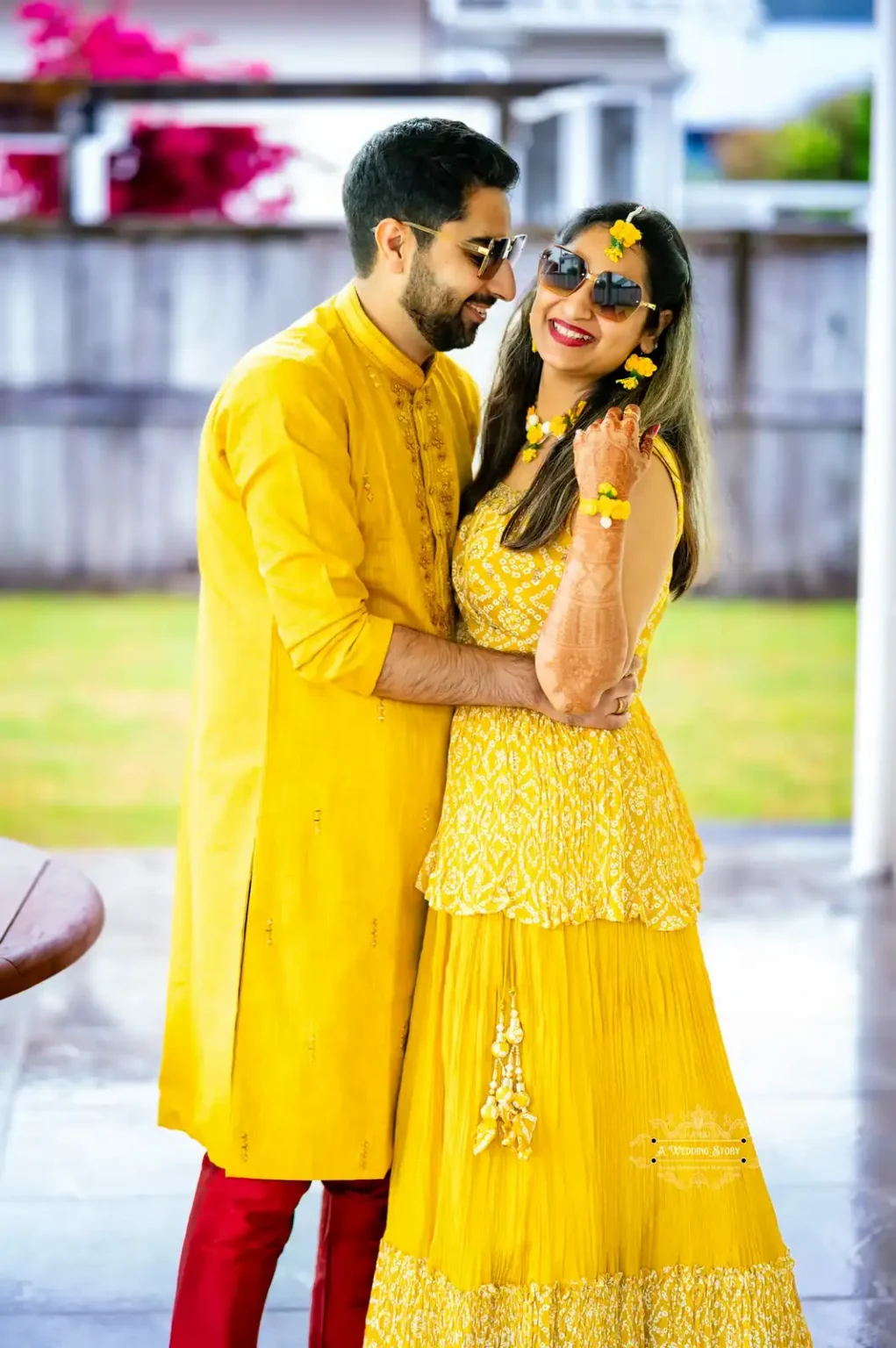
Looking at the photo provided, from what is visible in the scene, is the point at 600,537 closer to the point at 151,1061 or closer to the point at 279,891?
the point at 279,891

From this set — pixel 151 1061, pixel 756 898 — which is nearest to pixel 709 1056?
pixel 151 1061

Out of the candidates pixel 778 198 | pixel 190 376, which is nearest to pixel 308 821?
pixel 190 376

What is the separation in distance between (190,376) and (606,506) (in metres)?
5.35

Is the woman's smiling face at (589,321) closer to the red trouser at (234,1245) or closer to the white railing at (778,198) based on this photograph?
the red trouser at (234,1245)

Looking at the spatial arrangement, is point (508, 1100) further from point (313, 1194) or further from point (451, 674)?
point (313, 1194)

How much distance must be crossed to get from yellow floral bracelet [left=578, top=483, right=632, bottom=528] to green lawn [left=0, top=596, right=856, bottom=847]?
13.7 feet

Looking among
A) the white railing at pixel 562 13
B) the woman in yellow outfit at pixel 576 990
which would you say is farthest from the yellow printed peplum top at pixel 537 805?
the white railing at pixel 562 13

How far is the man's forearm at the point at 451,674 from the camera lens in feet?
6.44

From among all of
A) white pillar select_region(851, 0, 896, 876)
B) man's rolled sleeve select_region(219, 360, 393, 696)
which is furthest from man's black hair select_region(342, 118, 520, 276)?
white pillar select_region(851, 0, 896, 876)

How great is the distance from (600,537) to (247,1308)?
43.1 inches

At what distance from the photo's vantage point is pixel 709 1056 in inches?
80.4

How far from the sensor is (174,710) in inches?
292

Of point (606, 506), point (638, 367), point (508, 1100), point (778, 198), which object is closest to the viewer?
point (606, 506)
